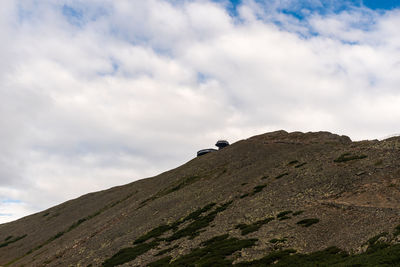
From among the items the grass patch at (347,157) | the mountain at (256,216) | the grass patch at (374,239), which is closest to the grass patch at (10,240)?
the mountain at (256,216)

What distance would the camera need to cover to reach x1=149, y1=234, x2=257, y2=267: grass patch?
3358 cm

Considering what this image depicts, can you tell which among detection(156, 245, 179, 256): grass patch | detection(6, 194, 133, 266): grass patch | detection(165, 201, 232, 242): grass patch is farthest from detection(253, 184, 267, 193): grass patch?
detection(6, 194, 133, 266): grass patch

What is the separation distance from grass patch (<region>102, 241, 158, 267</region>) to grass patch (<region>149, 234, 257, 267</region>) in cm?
554

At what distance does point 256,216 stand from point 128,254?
53.0ft

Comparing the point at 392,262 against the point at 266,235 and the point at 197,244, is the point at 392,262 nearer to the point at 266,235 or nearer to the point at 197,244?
the point at 266,235

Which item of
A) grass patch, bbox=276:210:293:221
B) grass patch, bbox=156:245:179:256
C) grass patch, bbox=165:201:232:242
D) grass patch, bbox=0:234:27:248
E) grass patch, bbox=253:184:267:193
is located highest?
grass patch, bbox=0:234:27:248

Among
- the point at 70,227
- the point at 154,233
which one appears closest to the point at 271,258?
the point at 154,233

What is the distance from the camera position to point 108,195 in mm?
99438

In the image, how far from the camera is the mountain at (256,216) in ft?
105

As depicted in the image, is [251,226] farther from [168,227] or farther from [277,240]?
[168,227]

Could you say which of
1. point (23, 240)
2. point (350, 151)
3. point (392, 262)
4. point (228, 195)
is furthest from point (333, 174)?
point (23, 240)

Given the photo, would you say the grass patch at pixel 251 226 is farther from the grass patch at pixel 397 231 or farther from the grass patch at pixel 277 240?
the grass patch at pixel 397 231

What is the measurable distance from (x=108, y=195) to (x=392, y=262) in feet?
279

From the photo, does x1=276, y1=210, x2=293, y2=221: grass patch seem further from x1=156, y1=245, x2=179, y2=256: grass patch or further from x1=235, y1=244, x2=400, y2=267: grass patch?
x1=156, y1=245, x2=179, y2=256: grass patch
